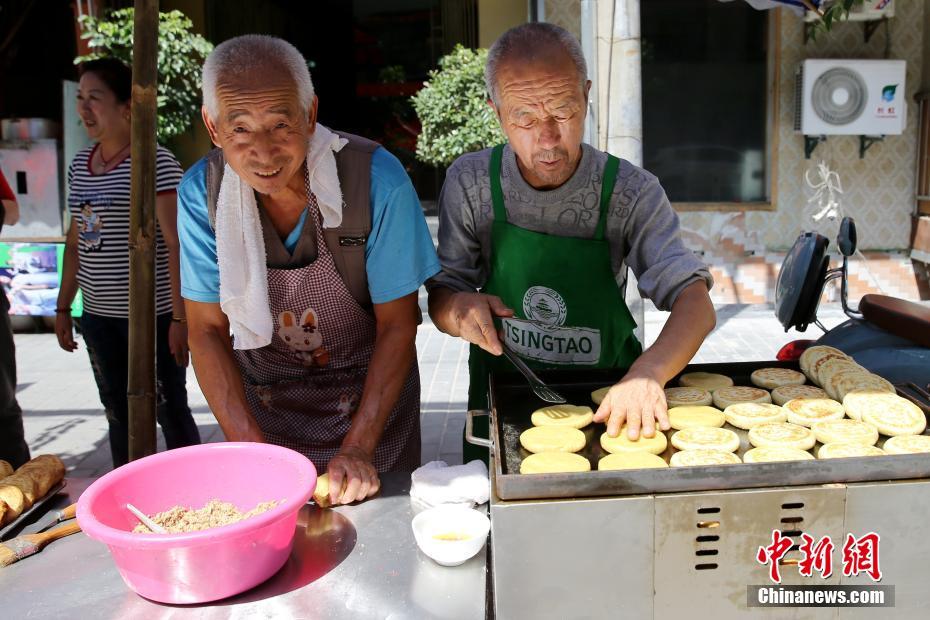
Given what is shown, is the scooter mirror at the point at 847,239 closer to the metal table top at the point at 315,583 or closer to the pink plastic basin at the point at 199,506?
the metal table top at the point at 315,583

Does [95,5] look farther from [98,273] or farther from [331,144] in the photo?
[331,144]

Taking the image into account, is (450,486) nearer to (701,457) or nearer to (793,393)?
(701,457)

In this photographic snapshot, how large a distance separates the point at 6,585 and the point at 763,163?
7.59 m

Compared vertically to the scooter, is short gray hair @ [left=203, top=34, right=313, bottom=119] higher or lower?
higher

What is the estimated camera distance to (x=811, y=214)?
7.62 meters

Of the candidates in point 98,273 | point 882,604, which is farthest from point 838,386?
point 98,273

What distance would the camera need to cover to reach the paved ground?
4.66 m

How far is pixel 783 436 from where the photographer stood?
1.57m

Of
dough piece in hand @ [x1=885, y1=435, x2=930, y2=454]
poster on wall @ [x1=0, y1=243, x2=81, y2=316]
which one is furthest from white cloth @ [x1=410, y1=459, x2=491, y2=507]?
poster on wall @ [x1=0, y1=243, x2=81, y2=316]

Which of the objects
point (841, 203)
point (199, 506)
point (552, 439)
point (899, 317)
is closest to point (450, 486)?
point (552, 439)

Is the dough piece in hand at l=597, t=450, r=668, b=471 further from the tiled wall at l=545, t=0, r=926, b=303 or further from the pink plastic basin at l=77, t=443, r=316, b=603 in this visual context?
the tiled wall at l=545, t=0, r=926, b=303

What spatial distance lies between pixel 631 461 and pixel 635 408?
0.17 metres

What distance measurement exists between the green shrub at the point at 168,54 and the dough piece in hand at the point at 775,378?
6.00m

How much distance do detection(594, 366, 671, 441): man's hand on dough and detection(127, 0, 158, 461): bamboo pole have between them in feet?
4.01
